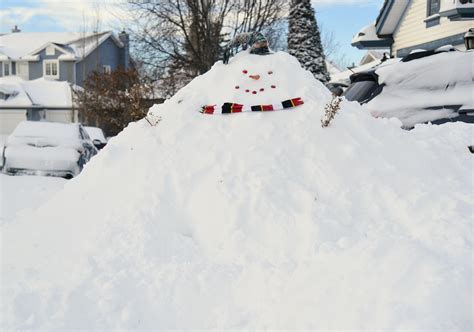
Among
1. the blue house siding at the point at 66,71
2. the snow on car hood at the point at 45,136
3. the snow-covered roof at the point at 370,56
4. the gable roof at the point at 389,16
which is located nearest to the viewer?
the snow on car hood at the point at 45,136

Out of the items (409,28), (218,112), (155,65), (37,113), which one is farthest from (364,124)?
(37,113)

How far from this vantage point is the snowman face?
18.7 ft

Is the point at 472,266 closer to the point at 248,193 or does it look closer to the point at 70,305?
the point at 248,193

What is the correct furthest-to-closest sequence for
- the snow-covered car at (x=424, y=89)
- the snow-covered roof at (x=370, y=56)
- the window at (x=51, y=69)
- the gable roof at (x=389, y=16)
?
the window at (x=51, y=69), the snow-covered roof at (x=370, y=56), the gable roof at (x=389, y=16), the snow-covered car at (x=424, y=89)

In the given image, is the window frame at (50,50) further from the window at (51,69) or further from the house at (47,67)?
the window at (51,69)

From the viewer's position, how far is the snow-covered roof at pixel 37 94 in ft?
128

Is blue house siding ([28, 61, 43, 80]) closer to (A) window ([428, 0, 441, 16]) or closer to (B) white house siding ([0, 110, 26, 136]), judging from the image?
(B) white house siding ([0, 110, 26, 136])

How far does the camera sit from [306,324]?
10.8ft

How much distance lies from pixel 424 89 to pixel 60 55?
1599 inches

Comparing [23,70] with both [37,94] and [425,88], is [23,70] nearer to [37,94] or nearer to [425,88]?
[37,94]

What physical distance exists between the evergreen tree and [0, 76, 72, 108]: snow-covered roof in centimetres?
2553

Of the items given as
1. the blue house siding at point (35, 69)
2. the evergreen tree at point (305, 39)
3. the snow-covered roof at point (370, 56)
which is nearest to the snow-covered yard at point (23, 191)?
the evergreen tree at point (305, 39)

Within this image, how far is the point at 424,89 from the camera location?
644 cm

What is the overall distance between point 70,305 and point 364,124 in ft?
10.5
